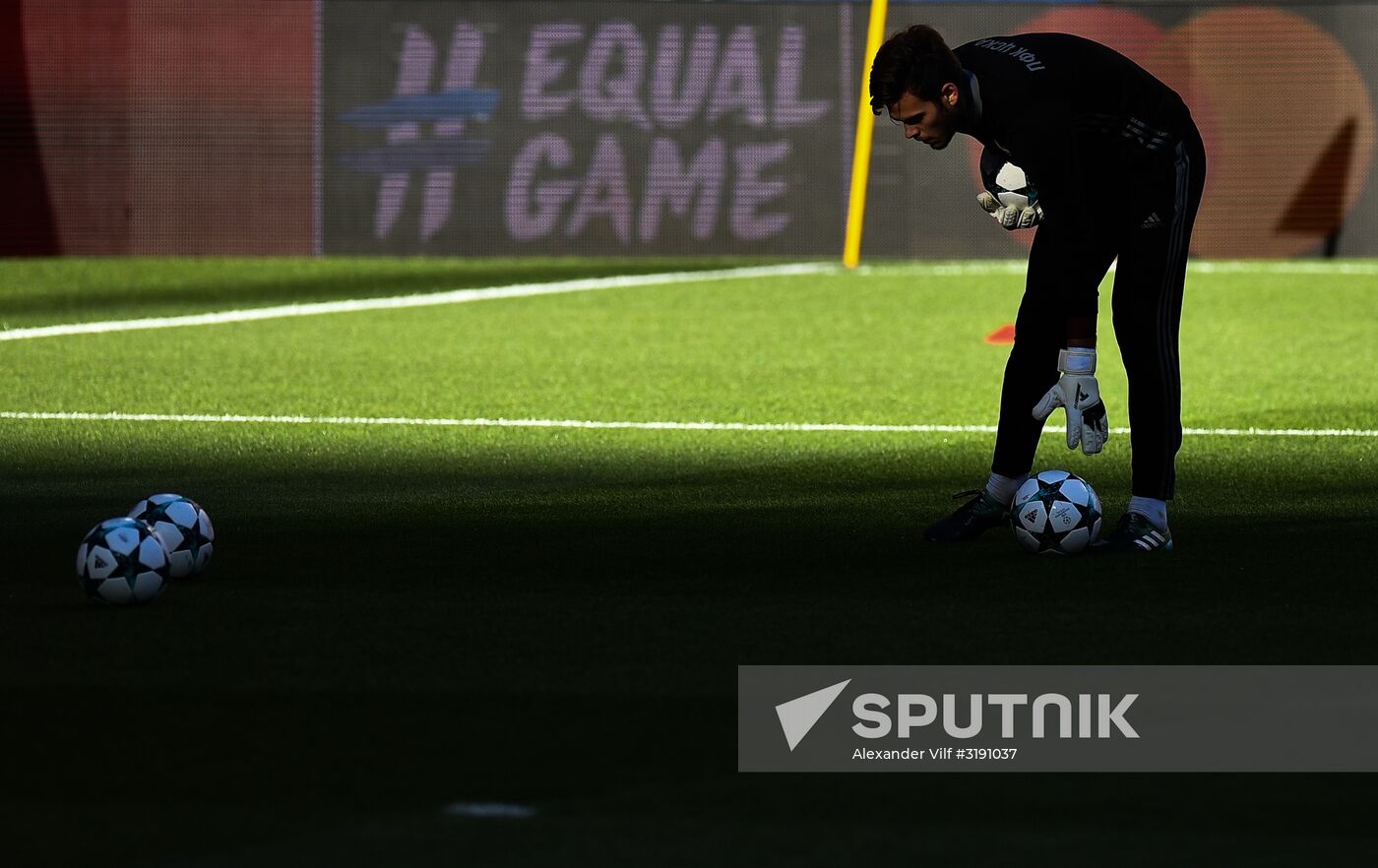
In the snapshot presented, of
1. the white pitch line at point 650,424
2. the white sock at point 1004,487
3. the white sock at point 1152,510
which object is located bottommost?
the white sock at point 1152,510

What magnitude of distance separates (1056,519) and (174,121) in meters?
22.0

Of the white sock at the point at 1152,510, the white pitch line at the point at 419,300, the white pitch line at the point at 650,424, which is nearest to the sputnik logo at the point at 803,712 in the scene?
the white sock at the point at 1152,510

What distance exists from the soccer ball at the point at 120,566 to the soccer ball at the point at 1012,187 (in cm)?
277

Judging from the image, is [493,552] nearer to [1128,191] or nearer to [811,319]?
[1128,191]

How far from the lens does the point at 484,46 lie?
27906 mm

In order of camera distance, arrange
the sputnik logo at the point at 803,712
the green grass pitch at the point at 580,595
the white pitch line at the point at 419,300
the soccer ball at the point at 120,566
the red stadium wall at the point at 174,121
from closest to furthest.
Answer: the green grass pitch at the point at 580,595
the sputnik logo at the point at 803,712
the soccer ball at the point at 120,566
the white pitch line at the point at 419,300
the red stadium wall at the point at 174,121

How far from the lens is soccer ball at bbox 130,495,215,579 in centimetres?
671

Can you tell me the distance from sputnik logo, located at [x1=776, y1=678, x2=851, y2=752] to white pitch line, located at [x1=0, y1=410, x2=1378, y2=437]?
18.8 ft

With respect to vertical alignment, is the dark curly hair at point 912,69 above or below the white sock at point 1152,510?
above

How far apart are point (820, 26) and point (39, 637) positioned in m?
22.7

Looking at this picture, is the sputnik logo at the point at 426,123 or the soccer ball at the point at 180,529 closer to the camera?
the soccer ball at the point at 180,529

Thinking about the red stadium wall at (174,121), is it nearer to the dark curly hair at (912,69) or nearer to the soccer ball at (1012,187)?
the soccer ball at (1012,187)

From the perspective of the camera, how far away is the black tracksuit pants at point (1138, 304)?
7.22 metres

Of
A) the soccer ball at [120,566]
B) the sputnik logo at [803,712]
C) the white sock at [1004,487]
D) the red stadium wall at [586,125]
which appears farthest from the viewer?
the red stadium wall at [586,125]
